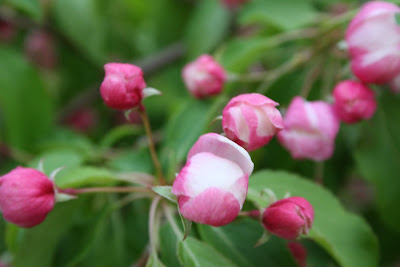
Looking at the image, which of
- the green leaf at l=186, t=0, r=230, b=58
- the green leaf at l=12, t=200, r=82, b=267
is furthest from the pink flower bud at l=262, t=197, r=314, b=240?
the green leaf at l=186, t=0, r=230, b=58

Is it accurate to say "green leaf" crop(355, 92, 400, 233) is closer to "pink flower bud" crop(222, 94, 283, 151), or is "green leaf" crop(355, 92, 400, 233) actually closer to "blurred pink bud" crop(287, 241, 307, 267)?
"blurred pink bud" crop(287, 241, 307, 267)

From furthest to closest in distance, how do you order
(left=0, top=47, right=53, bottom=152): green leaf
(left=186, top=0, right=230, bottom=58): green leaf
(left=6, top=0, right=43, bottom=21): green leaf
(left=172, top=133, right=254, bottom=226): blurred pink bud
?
(left=186, top=0, right=230, bottom=58): green leaf, (left=0, top=47, right=53, bottom=152): green leaf, (left=6, top=0, right=43, bottom=21): green leaf, (left=172, top=133, right=254, bottom=226): blurred pink bud

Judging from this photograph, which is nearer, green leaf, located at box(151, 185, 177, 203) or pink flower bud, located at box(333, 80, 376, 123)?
green leaf, located at box(151, 185, 177, 203)

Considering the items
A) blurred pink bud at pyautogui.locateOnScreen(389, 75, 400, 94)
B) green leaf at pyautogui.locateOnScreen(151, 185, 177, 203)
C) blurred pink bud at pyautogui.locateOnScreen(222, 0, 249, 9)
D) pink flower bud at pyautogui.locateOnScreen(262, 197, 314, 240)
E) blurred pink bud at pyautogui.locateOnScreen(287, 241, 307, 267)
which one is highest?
blurred pink bud at pyautogui.locateOnScreen(222, 0, 249, 9)

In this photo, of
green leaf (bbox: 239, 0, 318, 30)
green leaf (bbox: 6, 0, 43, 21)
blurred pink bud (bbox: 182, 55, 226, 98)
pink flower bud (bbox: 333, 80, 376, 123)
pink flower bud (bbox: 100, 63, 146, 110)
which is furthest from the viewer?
green leaf (bbox: 6, 0, 43, 21)

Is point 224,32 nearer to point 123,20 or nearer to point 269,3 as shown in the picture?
point 269,3
